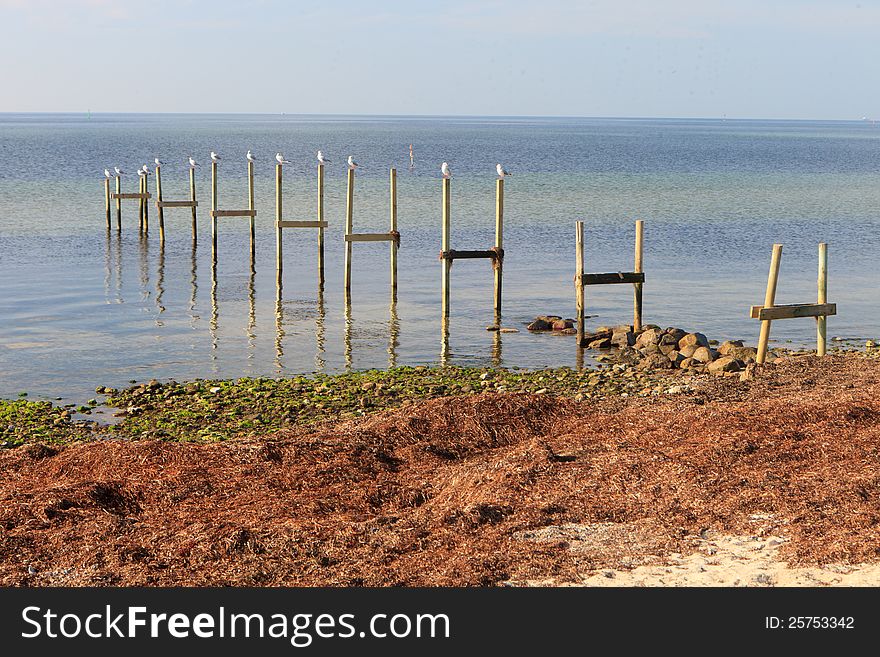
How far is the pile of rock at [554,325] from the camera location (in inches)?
993

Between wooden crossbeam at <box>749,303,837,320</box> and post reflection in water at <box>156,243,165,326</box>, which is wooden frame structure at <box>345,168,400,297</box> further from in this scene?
wooden crossbeam at <box>749,303,837,320</box>

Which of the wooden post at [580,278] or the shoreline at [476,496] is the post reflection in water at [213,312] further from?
the wooden post at [580,278]

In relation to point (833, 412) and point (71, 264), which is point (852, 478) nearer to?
point (833, 412)

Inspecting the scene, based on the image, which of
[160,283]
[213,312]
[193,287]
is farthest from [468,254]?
[160,283]

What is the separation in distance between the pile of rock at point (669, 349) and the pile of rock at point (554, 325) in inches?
39.4

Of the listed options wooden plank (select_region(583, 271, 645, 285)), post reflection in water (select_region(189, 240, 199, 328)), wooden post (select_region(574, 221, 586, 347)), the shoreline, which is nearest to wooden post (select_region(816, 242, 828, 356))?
wooden plank (select_region(583, 271, 645, 285))

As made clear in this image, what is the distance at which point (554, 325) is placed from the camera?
2544 cm

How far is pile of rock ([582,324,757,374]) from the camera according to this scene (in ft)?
68.7

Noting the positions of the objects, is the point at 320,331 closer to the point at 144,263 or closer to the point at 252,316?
the point at 252,316

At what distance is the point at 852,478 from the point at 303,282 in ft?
78.2

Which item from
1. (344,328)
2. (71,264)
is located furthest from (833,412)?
(71,264)

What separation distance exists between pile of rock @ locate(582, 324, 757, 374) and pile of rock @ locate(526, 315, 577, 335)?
3.28 ft

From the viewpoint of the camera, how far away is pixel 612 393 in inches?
719

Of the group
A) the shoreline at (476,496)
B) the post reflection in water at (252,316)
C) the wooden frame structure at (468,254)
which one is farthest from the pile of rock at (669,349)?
the post reflection in water at (252,316)
